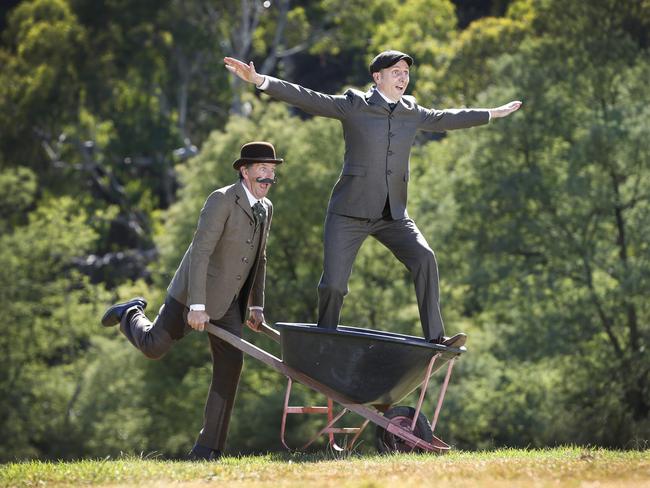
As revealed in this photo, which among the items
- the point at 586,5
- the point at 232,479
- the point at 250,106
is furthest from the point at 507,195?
the point at 232,479

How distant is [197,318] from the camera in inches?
358

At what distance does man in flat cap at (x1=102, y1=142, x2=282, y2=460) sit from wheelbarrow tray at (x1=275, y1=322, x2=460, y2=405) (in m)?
0.66

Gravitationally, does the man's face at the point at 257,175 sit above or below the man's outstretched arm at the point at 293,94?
below

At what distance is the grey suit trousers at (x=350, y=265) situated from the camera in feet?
29.9

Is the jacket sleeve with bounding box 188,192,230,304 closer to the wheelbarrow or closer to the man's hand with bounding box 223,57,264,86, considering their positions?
the wheelbarrow

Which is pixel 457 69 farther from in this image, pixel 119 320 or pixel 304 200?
pixel 119 320

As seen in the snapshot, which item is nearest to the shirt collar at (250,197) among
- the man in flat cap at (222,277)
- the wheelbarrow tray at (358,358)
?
the man in flat cap at (222,277)

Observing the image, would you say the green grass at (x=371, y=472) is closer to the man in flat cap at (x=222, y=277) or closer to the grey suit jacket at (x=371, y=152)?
the man in flat cap at (x=222, y=277)

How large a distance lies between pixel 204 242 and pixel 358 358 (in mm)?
1320

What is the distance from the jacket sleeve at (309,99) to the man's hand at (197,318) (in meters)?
1.49

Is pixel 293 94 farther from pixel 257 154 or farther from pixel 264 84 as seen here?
pixel 257 154

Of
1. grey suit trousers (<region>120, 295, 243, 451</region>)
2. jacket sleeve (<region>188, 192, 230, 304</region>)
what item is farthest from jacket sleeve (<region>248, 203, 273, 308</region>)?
jacket sleeve (<region>188, 192, 230, 304</region>)

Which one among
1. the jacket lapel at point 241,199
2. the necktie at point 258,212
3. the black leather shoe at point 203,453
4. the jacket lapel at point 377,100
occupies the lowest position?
the black leather shoe at point 203,453

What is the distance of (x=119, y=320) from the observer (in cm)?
1006
